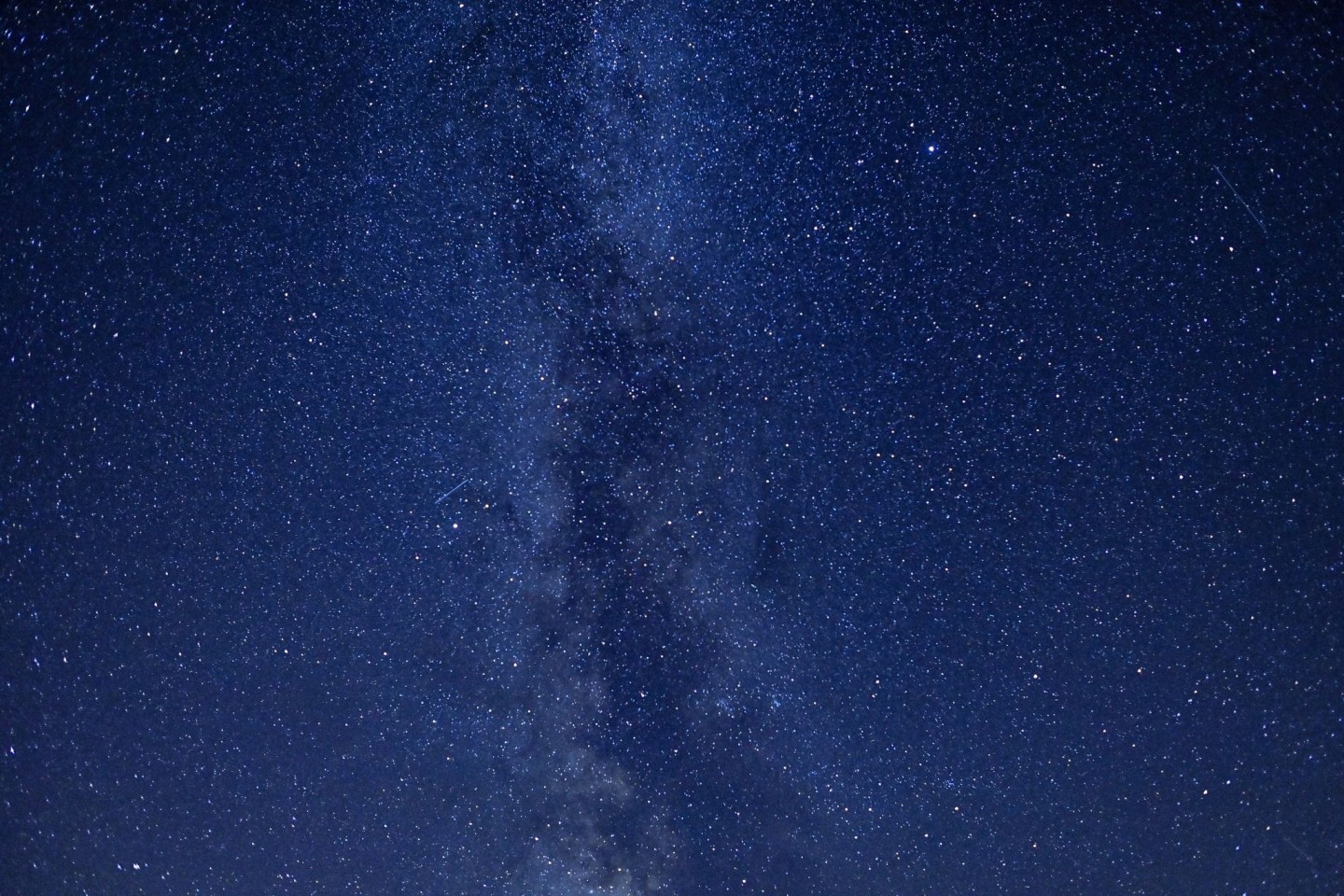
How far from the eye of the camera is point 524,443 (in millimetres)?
1118

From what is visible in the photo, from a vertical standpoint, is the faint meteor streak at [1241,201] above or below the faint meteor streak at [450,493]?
above

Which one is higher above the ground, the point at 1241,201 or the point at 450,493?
the point at 1241,201

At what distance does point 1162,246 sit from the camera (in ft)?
3.47

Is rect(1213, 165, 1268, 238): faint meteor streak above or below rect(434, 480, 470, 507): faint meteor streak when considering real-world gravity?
above

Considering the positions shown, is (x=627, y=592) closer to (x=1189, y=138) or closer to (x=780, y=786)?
(x=780, y=786)

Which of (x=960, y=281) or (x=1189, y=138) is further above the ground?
(x=1189, y=138)

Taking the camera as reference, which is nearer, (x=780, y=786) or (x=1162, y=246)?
(x=1162, y=246)

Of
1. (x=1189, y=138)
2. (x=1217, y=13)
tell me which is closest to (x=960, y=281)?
(x=1189, y=138)

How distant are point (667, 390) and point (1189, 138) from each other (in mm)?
750

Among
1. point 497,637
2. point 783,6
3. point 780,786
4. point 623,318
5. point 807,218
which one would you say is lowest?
point 780,786

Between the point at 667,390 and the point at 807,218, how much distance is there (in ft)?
0.97

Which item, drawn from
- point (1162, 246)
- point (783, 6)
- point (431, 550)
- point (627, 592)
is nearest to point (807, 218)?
point (783, 6)

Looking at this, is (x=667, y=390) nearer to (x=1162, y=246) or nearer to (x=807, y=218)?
(x=807, y=218)

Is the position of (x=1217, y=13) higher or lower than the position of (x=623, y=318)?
higher
